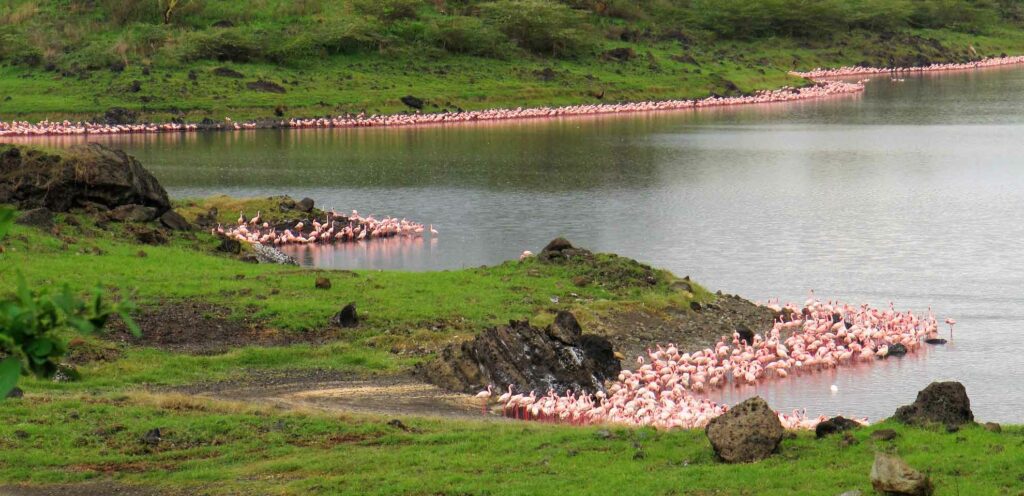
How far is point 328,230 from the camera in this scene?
3478cm

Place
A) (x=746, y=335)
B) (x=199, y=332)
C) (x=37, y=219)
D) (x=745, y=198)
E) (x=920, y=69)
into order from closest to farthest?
(x=199, y=332)
(x=746, y=335)
(x=37, y=219)
(x=745, y=198)
(x=920, y=69)

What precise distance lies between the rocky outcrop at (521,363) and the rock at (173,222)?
11676 mm

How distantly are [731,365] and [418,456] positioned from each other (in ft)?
29.2

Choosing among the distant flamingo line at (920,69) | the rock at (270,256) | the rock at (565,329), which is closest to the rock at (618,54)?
the distant flamingo line at (920,69)

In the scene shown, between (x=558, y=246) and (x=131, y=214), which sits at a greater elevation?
(x=131, y=214)

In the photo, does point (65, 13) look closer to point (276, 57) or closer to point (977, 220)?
point (276, 57)

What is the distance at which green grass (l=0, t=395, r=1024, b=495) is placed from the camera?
473 inches

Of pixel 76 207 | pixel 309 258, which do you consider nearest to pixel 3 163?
pixel 76 207

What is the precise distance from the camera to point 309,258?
3219cm

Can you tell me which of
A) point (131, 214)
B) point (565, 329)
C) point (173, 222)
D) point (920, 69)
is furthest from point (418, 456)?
point (920, 69)

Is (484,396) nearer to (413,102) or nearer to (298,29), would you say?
(413,102)

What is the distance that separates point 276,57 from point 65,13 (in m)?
16.6

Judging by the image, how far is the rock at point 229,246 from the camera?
29.0 metres

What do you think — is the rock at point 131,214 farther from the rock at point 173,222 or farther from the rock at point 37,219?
the rock at point 37,219
